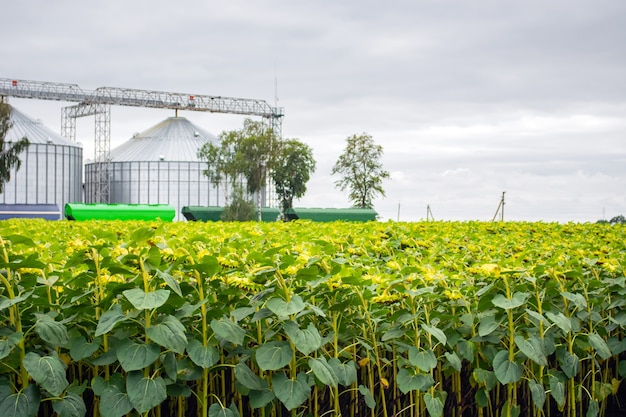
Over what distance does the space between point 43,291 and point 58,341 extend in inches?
20.5

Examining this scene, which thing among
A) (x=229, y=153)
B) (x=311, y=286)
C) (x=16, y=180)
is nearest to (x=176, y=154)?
(x=229, y=153)

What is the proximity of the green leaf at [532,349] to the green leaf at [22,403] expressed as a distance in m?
2.53

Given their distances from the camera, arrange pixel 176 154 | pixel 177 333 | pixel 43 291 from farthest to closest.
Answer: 1. pixel 176 154
2. pixel 43 291
3. pixel 177 333

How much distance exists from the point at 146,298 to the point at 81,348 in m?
0.55

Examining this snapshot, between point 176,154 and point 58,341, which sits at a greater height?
point 176,154

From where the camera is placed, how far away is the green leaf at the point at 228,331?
11.1 feet

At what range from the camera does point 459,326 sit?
14.4 feet

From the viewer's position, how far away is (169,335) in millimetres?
3197

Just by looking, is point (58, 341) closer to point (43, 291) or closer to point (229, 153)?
point (43, 291)

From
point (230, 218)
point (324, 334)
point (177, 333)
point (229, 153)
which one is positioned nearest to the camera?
point (177, 333)

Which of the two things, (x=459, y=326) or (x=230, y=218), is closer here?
(x=459, y=326)

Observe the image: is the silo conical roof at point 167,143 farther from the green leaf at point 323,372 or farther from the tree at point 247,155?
the green leaf at point 323,372

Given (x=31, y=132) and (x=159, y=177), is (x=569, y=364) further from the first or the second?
→ (x=31, y=132)

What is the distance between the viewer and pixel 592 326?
17.0 ft
